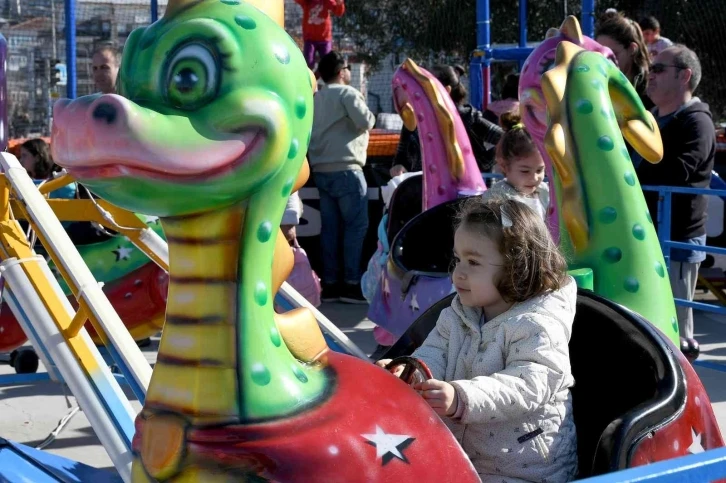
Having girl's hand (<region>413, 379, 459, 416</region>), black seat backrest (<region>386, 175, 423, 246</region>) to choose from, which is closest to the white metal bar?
girl's hand (<region>413, 379, 459, 416</region>)

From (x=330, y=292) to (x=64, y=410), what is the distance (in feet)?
9.58

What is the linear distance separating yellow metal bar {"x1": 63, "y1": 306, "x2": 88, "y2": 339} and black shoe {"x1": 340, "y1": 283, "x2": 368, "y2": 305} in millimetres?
4213

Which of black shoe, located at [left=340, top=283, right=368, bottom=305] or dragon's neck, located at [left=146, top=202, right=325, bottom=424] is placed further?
black shoe, located at [left=340, top=283, right=368, bottom=305]

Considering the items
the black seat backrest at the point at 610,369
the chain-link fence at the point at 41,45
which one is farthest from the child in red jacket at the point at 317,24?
the black seat backrest at the point at 610,369

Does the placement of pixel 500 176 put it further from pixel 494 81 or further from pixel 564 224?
pixel 494 81

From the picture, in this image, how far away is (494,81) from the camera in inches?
763

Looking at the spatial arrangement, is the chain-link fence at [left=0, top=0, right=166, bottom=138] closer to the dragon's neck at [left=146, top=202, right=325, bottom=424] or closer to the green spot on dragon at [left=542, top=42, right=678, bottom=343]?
the green spot on dragon at [left=542, top=42, right=678, bottom=343]

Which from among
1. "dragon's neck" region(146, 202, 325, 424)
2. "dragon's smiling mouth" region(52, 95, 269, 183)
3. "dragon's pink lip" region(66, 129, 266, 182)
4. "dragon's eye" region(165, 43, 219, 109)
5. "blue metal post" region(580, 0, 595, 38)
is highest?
"blue metal post" region(580, 0, 595, 38)

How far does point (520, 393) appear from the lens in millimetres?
1882

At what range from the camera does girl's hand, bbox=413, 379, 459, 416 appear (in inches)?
71.0

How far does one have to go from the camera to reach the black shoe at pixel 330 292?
280 inches

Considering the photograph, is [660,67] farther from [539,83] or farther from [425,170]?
[539,83]

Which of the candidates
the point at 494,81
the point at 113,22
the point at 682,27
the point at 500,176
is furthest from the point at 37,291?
the point at 494,81

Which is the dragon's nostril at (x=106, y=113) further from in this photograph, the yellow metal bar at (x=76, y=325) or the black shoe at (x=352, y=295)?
the black shoe at (x=352, y=295)
